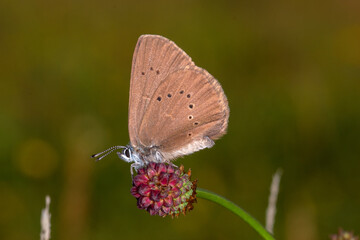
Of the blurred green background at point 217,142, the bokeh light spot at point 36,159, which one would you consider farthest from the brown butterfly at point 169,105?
the bokeh light spot at point 36,159

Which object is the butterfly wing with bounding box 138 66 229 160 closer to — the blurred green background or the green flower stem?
the green flower stem

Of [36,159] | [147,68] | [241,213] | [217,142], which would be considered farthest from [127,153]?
[217,142]

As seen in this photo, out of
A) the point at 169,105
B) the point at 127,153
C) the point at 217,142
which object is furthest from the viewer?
the point at 217,142

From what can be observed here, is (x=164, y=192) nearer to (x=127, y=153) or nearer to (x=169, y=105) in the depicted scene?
(x=127, y=153)

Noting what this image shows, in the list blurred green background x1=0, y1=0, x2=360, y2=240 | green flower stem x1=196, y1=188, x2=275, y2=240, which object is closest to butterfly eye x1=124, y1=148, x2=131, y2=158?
green flower stem x1=196, y1=188, x2=275, y2=240

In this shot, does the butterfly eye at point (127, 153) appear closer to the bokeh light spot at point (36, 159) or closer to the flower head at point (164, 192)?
the flower head at point (164, 192)

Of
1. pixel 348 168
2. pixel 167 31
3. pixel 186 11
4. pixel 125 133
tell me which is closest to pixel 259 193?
pixel 348 168
